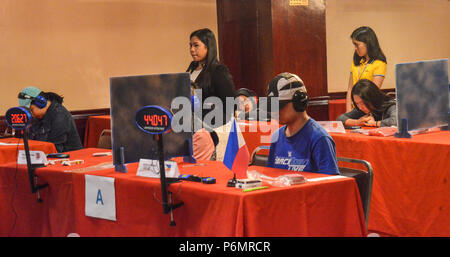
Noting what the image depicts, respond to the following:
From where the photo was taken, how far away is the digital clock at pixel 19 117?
3.07 metres

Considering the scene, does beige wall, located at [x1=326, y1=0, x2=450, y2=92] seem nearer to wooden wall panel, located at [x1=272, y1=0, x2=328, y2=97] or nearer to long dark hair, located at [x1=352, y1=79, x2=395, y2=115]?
wooden wall panel, located at [x1=272, y1=0, x2=328, y2=97]

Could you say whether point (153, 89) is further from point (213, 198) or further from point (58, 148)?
point (58, 148)

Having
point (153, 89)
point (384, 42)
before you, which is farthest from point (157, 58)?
point (153, 89)

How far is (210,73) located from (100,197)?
6.22ft

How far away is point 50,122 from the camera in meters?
4.98

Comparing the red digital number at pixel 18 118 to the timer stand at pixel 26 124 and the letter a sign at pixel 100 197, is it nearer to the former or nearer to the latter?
the timer stand at pixel 26 124

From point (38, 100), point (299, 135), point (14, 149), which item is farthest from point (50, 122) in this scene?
point (299, 135)

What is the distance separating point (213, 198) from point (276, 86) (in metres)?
0.71

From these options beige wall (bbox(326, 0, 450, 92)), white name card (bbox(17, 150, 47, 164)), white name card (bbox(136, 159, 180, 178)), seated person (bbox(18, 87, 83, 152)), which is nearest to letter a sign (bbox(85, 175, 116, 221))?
white name card (bbox(136, 159, 180, 178))

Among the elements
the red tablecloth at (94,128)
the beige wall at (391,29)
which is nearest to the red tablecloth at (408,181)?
the red tablecloth at (94,128)

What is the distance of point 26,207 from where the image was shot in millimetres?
3223

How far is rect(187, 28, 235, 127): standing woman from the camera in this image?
439 centimetres

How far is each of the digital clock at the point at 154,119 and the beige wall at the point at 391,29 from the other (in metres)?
6.45

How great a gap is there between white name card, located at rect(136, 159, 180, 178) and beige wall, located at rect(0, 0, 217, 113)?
4036 millimetres
